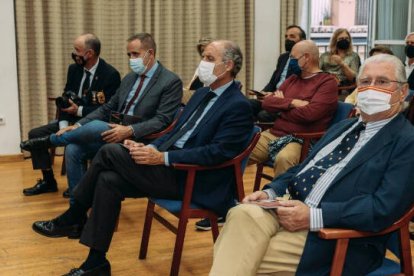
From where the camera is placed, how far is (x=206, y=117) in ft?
9.77

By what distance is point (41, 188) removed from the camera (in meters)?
4.58

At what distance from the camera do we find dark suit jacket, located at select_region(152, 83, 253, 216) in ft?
9.14

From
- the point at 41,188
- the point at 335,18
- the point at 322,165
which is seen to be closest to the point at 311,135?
the point at 322,165

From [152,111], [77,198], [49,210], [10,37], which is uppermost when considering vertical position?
[10,37]

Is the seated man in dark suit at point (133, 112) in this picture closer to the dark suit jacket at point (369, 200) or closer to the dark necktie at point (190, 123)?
the dark necktie at point (190, 123)

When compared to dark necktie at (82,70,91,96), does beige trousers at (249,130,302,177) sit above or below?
below

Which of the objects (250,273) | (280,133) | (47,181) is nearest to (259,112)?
(280,133)

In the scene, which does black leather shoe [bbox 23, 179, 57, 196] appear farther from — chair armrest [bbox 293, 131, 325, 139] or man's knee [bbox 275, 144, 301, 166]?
chair armrest [bbox 293, 131, 325, 139]

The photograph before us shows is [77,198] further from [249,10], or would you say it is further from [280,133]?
[249,10]

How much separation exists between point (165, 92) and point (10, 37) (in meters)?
2.38

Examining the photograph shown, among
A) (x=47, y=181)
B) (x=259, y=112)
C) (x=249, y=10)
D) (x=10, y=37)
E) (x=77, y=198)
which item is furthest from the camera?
(x=249, y=10)

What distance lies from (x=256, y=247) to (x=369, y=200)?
16.7 inches

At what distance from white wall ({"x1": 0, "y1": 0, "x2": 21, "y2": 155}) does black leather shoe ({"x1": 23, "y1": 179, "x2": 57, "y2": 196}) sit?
1.22 metres

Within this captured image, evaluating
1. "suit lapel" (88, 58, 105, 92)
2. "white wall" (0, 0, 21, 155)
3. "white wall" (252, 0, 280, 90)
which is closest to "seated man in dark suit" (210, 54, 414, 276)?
"suit lapel" (88, 58, 105, 92)
